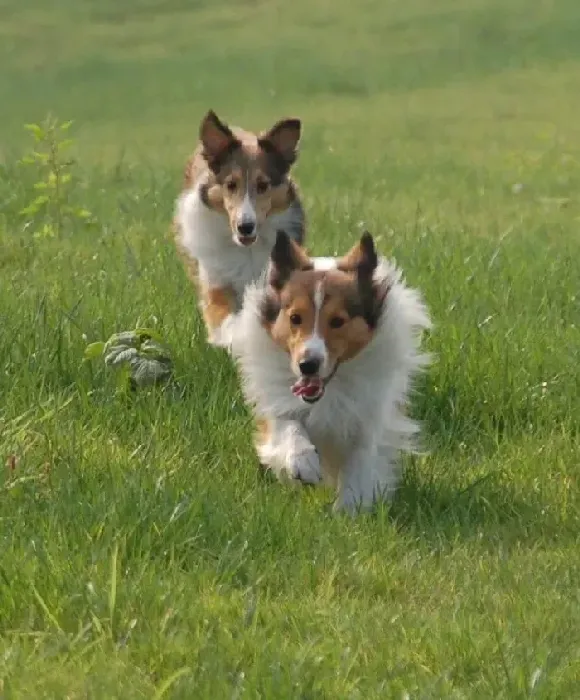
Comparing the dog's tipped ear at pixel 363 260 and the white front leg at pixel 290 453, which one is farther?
the dog's tipped ear at pixel 363 260

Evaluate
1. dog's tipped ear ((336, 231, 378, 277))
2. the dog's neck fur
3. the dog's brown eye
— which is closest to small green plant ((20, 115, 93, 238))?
the dog's neck fur

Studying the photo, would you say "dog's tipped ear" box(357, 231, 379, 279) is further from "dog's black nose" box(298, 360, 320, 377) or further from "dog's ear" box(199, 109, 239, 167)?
"dog's ear" box(199, 109, 239, 167)

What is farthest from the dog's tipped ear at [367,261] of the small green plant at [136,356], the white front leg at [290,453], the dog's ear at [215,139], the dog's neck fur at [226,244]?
the dog's ear at [215,139]

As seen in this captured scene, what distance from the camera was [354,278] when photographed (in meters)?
5.95

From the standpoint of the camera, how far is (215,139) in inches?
323

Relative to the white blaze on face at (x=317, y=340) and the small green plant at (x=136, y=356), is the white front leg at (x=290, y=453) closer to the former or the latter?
the white blaze on face at (x=317, y=340)

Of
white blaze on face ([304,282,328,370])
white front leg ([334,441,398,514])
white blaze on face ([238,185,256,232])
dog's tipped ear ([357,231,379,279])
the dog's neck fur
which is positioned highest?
dog's tipped ear ([357,231,379,279])

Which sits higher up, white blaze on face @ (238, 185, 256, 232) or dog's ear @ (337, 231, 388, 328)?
dog's ear @ (337, 231, 388, 328)

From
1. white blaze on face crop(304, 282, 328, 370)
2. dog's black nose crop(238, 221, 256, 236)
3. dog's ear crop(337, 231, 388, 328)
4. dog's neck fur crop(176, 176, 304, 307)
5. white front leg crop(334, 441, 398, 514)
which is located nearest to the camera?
white blaze on face crop(304, 282, 328, 370)

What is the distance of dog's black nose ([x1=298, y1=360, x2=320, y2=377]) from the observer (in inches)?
220

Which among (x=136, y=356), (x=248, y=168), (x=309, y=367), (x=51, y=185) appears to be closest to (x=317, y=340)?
(x=309, y=367)

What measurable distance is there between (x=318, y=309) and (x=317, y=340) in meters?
0.14

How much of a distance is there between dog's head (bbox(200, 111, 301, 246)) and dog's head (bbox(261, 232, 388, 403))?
1920mm

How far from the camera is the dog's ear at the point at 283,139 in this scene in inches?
328
